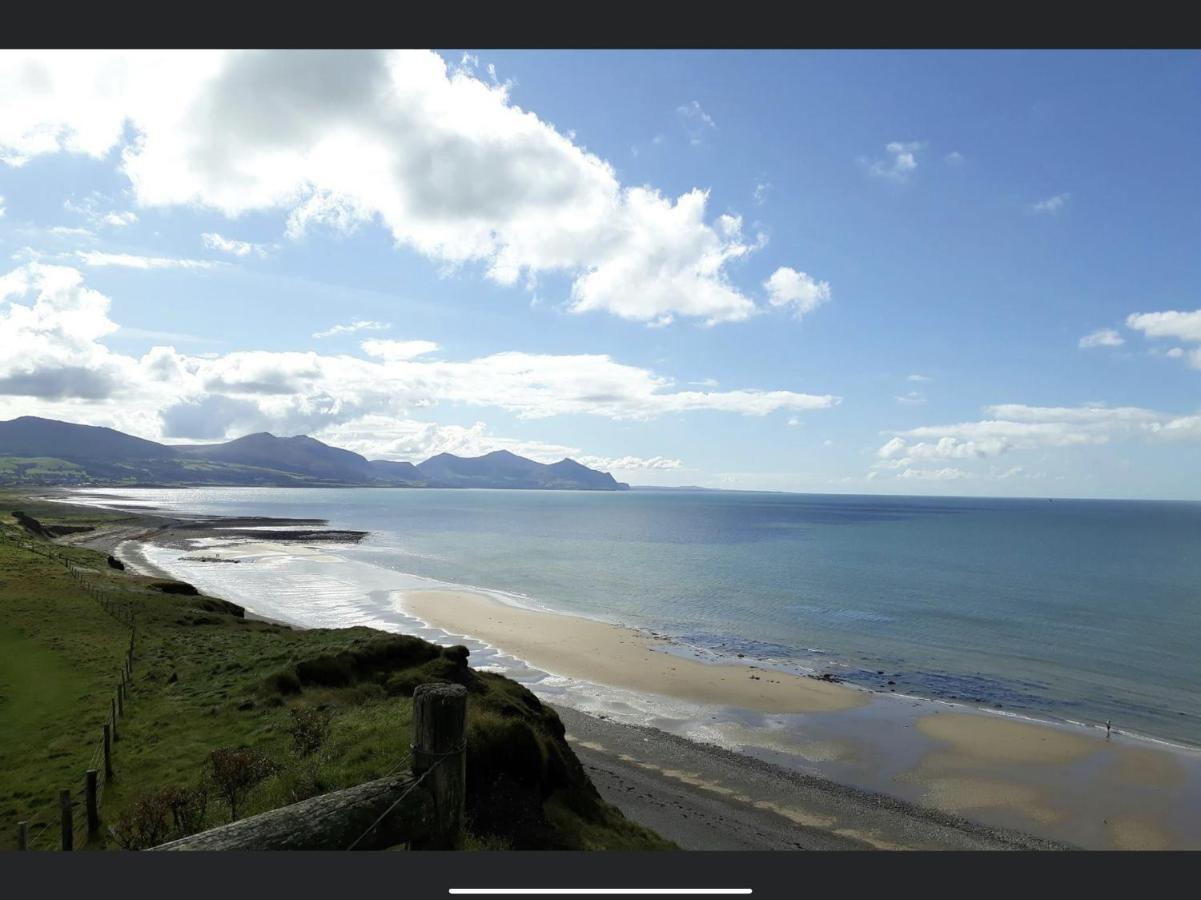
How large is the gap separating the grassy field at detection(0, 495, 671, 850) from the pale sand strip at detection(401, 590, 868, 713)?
19198 mm

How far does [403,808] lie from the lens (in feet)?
17.1

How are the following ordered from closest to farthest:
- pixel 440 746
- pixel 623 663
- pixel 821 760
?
pixel 440 746 → pixel 821 760 → pixel 623 663

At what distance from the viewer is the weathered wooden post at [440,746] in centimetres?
530

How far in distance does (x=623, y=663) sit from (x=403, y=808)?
1575 inches

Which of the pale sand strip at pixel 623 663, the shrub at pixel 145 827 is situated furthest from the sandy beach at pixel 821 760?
the shrub at pixel 145 827

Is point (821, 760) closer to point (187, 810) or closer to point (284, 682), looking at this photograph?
point (284, 682)

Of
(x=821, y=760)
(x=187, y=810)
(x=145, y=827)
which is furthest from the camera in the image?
(x=821, y=760)

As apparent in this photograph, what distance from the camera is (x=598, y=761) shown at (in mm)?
26344

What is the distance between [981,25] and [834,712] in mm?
35344

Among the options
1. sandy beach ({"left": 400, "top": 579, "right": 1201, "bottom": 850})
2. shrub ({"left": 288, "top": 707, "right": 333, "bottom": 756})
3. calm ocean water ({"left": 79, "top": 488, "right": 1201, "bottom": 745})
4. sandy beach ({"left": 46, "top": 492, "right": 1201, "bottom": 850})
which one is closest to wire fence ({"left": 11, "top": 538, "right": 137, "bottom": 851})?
shrub ({"left": 288, "top": 707, "right": 333, "bottom": 756})

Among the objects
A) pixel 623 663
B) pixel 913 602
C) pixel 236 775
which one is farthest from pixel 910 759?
pixel 913 602
